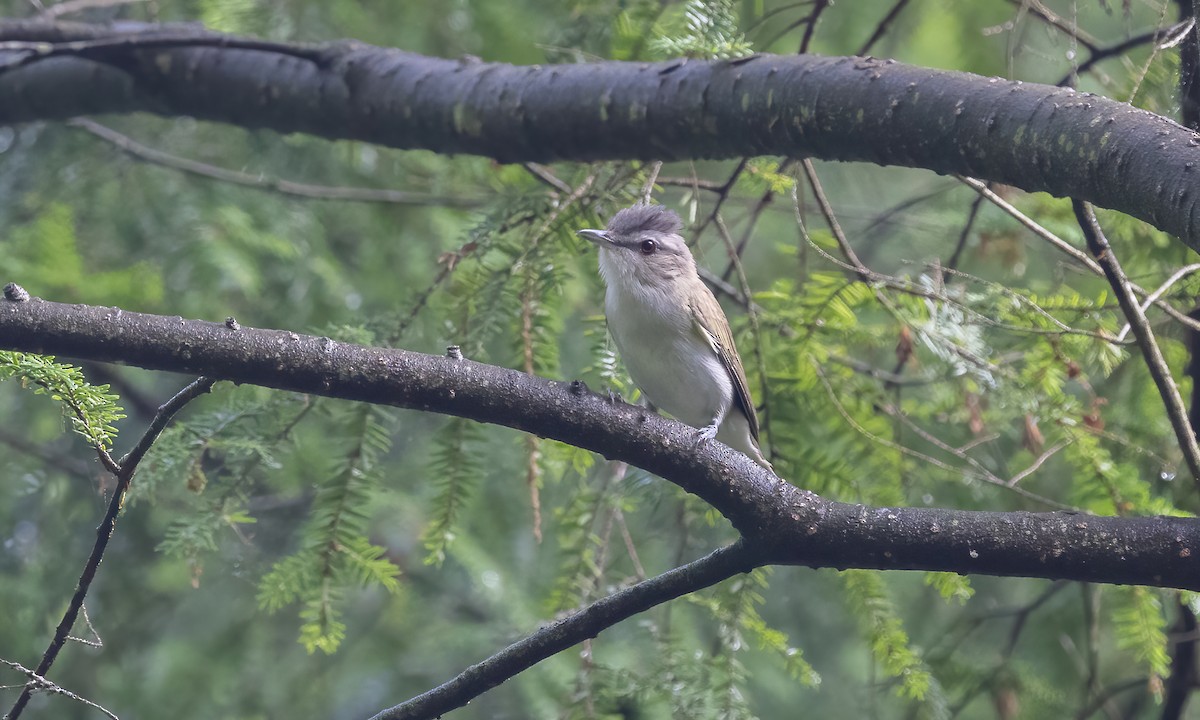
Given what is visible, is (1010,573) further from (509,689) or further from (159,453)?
(509,689)

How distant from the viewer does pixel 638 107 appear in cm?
341

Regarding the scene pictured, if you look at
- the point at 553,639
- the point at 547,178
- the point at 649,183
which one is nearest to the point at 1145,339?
the point at 649,183

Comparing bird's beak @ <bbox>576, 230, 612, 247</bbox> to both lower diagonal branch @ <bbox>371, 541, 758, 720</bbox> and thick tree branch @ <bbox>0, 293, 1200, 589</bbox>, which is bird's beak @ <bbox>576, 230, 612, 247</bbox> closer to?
thick tree branch @ <bbox>0, 293, 1200, 589</bbox>

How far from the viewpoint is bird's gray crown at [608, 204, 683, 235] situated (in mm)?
3843

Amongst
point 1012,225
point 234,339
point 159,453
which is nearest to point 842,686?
point 1012,225

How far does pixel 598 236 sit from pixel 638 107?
478 mm

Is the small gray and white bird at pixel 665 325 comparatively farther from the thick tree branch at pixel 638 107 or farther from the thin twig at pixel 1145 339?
the thin twig at pixel 1145 339

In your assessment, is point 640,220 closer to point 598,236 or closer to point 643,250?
point 643,250

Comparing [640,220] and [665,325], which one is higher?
[640,220]

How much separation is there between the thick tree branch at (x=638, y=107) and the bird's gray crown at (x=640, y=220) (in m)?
0.31

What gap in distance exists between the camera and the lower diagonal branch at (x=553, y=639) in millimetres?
2389

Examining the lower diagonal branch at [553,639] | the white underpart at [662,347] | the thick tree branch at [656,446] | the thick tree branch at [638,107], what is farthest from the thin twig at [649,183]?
the lower diagonal branch at [553,639]

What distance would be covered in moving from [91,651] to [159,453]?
3.06m

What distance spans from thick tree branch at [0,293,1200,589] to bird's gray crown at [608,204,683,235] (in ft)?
4.79
